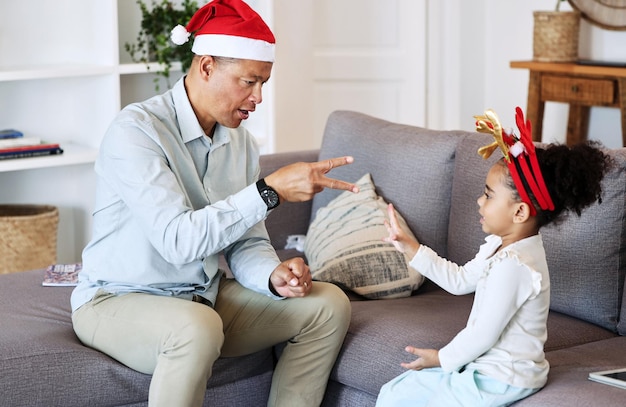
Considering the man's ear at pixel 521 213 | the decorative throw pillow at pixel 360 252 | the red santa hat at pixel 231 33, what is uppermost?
the red santa hat at pixel 231 33

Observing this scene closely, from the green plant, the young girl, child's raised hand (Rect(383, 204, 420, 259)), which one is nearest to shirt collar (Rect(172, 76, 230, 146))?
child's raised hand (Rect(383, 204, 420, 259))

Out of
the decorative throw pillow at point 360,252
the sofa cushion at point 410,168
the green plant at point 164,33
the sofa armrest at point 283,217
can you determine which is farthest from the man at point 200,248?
the green plant at point 164,33

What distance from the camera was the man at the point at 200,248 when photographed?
2117 millimetres

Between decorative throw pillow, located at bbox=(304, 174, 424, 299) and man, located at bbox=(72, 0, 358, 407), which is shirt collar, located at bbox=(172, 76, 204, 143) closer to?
man, located at bbox=(72, 0, 358, 407)

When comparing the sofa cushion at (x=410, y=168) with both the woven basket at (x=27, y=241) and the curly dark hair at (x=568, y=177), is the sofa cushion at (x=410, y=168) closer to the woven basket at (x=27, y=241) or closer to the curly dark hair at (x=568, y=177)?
the curly dark hair at (x=568, y=177)

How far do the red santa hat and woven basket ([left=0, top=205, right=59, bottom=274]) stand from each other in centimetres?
153

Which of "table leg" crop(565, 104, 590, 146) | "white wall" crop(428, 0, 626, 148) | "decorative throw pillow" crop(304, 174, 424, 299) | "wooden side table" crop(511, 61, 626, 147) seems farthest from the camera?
"white wall" crop(428, 0, 626, 148)

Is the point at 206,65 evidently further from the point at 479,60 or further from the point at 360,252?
the point at 479,60

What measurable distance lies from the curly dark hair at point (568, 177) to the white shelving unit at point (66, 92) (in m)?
2.14

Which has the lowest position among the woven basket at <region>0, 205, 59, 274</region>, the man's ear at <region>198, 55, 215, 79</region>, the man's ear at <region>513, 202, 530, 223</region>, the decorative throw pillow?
the woven basket at <region>0, 205, 59, 274</region>

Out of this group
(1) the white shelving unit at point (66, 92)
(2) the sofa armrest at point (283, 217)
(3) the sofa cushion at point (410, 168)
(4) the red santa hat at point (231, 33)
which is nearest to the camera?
(4) the red santa hat at point (231, 33)

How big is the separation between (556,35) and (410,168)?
6.48 feet

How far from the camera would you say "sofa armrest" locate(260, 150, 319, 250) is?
314cm

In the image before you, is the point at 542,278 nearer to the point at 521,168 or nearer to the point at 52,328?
the point at 521,168
